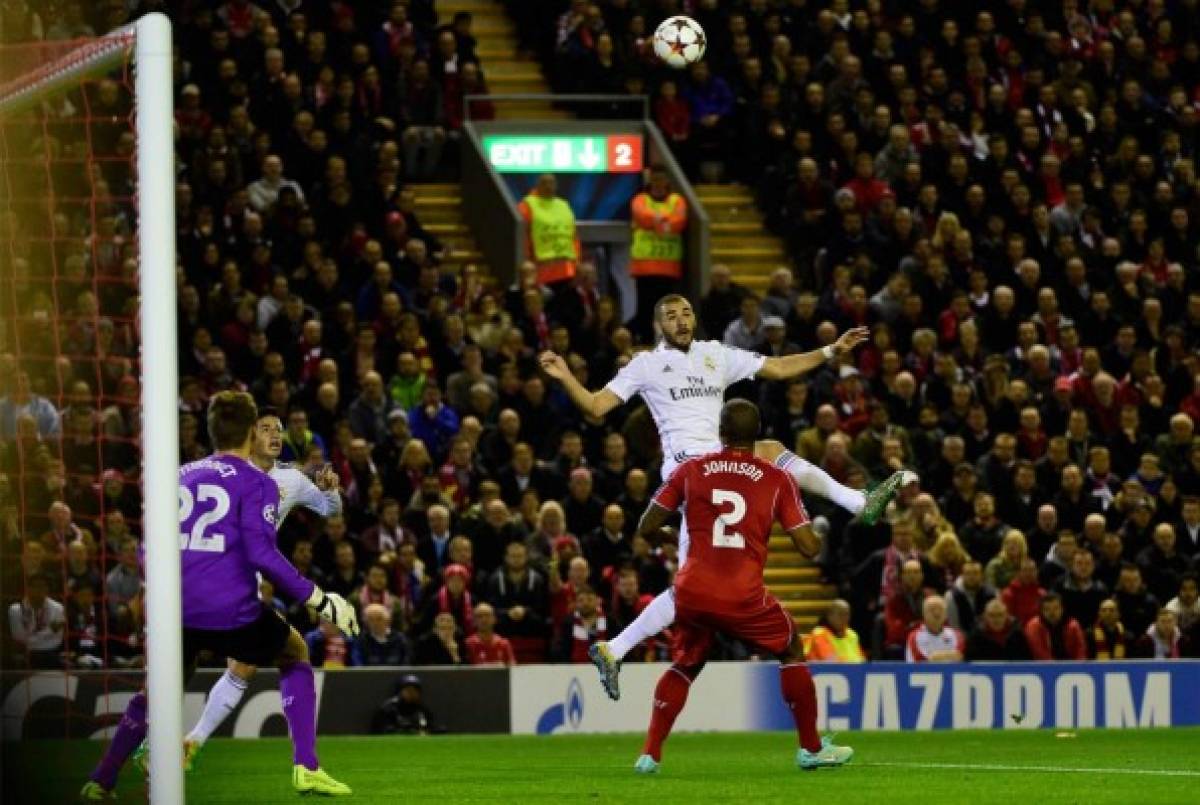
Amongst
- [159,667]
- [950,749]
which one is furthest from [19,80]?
[950,749]

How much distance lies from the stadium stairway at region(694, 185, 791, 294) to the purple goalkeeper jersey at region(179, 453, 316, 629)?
1590cm

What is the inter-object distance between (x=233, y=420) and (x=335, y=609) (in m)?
1.10

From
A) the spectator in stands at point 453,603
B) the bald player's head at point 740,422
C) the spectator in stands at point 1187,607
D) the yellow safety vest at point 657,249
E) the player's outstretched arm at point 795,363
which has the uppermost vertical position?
the yellow safety vest at point 657,249

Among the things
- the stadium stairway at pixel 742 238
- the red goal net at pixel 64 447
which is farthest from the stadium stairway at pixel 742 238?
the red goal net at pixel 64 447

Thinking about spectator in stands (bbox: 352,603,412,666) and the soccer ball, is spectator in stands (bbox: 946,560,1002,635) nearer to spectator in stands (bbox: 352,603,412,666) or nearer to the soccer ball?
spectator in stands (bbox: 352,603,412,666)

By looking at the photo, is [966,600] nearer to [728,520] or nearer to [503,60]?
[728,520]

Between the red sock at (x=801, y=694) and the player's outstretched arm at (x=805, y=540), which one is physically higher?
the player's outstretched arm at (x=805, y=540)

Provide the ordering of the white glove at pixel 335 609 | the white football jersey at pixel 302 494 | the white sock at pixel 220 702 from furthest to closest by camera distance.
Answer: the white sock at pixel 220 702 → the white football jersey at pixel 302 494 → the white glove at pixel 335 609

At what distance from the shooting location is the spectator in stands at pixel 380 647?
65.3 ft

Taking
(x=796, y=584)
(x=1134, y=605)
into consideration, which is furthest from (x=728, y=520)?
(x=796, y=584)

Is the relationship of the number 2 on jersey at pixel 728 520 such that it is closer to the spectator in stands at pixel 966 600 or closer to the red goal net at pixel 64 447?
the red goal net at pixel 64 447

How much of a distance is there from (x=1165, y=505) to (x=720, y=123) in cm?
684

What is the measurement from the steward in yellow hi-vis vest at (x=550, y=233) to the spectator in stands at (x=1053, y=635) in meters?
6.25

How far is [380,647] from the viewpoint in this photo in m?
20.0
